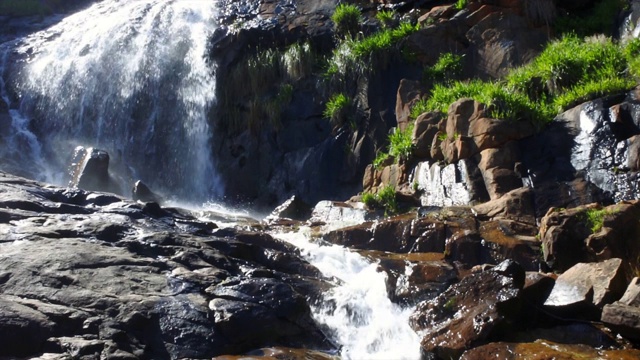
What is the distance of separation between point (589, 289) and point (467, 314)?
3.93 feet

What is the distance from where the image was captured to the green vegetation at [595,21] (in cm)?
1341

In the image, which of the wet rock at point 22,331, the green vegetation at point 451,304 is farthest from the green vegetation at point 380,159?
the wet rock at point 22,331

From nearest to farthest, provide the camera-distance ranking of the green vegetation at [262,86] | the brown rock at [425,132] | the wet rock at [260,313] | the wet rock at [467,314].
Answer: the wet rock at [467,314] < the wet rock at [260,313] < the brown rock at [425,132] < the green vegetation at [262,86]

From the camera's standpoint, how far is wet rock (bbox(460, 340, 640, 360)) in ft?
19.1

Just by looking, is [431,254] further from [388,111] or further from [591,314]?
[388,111]

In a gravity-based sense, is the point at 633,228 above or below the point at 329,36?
below

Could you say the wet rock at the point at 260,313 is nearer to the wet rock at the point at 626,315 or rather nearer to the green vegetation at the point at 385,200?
the wet rock at the point at 626,315

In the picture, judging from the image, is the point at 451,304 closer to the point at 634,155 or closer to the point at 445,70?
the point at 634,155

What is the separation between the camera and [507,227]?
866cm

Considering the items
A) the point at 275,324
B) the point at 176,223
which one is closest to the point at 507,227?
the point at 275,324

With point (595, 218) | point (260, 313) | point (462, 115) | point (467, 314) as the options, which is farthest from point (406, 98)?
point (260, 313)

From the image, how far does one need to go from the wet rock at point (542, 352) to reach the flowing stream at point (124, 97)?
30.9ft

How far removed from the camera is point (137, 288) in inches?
269

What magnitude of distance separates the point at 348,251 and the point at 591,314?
10.4ft
